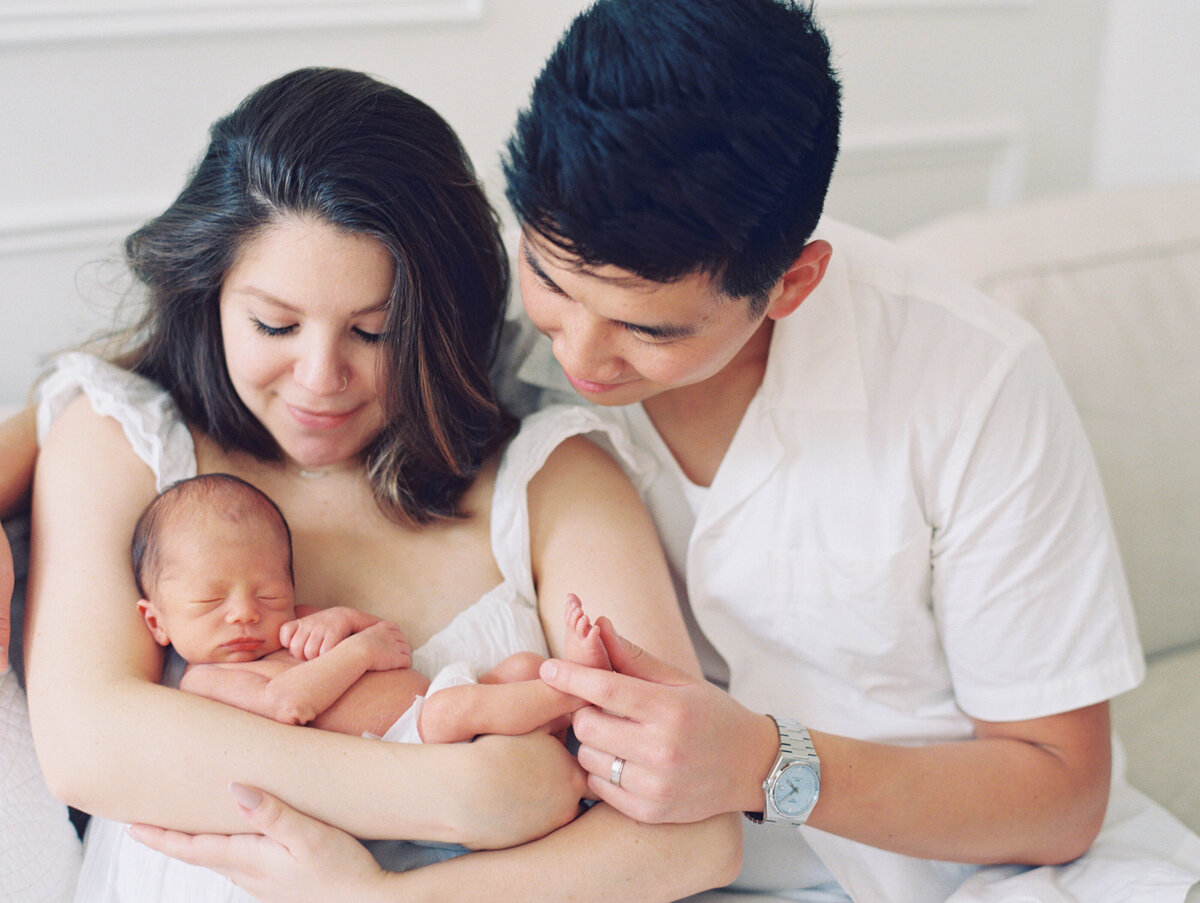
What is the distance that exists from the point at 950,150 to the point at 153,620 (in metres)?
2.17

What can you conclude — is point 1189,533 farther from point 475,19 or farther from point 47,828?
point 47,828

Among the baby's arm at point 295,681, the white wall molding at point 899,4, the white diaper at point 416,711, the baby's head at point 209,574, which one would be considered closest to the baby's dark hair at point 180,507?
the baby's head at point 209,574

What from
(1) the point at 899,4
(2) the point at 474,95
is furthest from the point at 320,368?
(1) the point at 899,4

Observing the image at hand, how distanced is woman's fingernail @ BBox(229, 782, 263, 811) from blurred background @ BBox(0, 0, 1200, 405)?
93 cm

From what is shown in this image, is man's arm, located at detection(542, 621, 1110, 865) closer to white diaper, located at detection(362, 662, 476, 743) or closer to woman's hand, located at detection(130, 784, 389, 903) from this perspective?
white diaper, located at detection(362, 662, 476, 743)

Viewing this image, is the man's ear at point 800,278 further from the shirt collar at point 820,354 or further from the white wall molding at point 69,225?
the white wall molding at point 69,225

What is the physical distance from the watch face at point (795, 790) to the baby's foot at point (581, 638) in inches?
11.7

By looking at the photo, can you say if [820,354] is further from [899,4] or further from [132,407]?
[899,4]

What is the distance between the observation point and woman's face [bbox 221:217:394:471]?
51.7 inches

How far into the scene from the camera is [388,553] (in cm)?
155

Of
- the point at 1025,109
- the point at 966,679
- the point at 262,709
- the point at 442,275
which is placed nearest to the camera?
the point at 262,709

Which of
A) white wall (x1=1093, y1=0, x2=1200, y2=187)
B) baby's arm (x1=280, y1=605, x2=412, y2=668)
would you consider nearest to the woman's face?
baby's arm (x1=280, y1=605, x2=412, y2=668)

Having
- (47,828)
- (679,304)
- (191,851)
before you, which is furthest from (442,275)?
(47,828)

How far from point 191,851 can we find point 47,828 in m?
0.26
